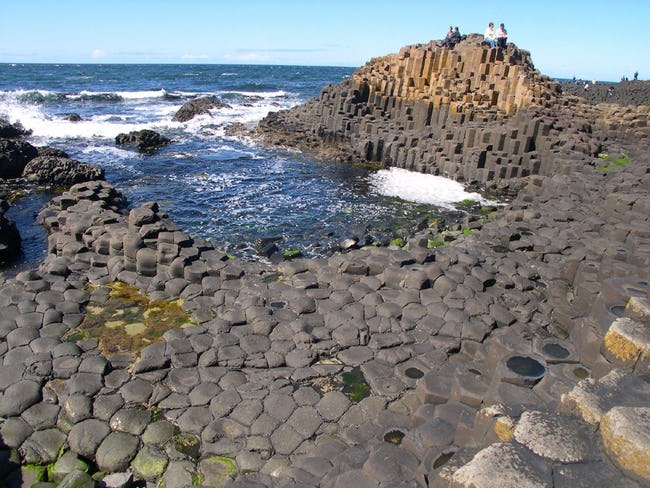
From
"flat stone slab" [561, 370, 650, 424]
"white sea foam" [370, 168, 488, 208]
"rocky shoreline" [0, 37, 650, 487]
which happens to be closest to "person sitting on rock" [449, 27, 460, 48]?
"white sea foam" [370, 168, 488, 208]

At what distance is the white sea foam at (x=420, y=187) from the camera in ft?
57.1

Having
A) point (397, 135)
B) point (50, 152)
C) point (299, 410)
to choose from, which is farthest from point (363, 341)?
point (50, 152)

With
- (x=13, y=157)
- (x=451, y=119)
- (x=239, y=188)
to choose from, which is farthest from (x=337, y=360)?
(x=451, y=119)

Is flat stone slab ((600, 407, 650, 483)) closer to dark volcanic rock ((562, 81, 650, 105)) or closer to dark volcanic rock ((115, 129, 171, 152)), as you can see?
dark volcanic rock ((115, 129, 171, 152))

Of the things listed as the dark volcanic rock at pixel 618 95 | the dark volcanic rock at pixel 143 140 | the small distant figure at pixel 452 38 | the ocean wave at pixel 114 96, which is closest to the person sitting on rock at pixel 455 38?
the small distant figure at pixel 452 38

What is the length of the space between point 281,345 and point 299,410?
1.35 metres

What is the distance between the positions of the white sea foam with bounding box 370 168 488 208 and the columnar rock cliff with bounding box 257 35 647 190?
710mm

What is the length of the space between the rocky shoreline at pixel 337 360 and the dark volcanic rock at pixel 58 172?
6549 mm

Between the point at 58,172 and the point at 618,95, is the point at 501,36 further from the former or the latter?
the point at 618,95

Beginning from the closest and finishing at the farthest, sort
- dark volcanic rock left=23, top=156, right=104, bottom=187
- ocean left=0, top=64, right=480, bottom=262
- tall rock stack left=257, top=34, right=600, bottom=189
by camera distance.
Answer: ocean left=0, top=64, right=480, bottom=262
dark volcanic rock left=23, top=156, right=104, bottom=187
tall rock stack left=257, top=34, right=600, bottom=189

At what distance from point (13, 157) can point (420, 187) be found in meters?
15.8

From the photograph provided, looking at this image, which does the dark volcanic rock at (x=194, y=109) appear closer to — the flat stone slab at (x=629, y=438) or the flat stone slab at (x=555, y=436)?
the flat stone slab at (x=555, y=436)

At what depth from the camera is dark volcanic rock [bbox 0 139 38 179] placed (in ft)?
61.0

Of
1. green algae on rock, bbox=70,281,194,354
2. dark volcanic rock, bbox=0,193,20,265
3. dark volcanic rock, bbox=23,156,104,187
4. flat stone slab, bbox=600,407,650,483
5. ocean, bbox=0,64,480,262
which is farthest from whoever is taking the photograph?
dark volcanic rock, bbox=23,156,104,187
